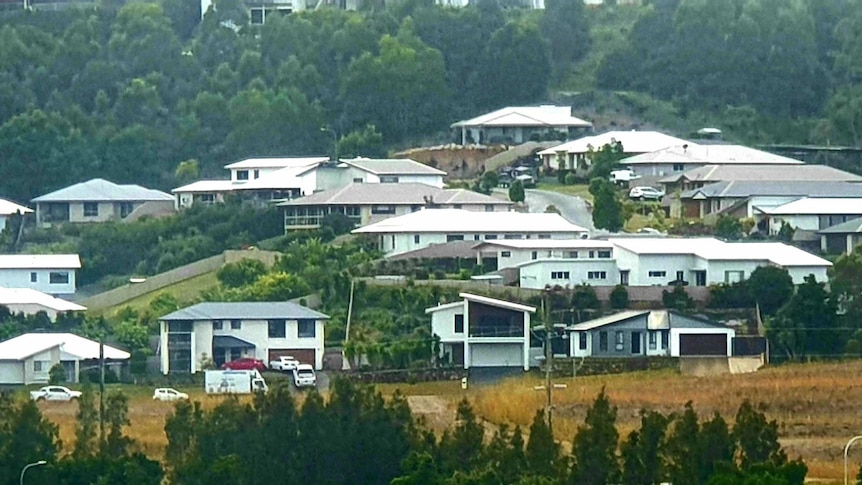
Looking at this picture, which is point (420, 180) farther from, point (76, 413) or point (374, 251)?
point (76, 413)

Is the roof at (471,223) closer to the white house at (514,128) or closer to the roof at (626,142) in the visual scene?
the roof at (626,142)

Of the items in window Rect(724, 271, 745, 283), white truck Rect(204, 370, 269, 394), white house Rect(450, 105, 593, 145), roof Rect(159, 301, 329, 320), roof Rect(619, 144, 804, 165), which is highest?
white house Rect(450, 105, 593, 145)

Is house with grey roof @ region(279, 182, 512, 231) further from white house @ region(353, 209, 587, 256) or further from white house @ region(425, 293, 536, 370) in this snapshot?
white house @ region(425, 293, 536, 370)

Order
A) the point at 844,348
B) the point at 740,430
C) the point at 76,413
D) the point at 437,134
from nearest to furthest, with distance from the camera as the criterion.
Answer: the point at 740,430, the point at 76,413, the point at 844,348, the point at 437,134

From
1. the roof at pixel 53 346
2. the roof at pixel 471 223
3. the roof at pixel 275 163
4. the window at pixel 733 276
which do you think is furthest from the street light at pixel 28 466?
the roof at pixel 275 163

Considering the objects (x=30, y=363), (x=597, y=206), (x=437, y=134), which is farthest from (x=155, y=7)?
(x=30, y=363)

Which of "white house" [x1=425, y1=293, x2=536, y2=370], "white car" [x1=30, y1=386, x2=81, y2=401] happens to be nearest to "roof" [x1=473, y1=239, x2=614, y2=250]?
"white house" [x1=425, y1=293, x2=536, y2=370]

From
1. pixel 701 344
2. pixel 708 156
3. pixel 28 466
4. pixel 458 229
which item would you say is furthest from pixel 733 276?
pixel 28 466
